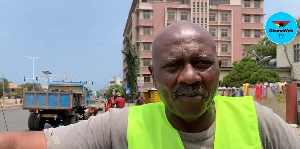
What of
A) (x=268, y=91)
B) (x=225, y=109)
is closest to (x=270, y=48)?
(x=268, y=91)

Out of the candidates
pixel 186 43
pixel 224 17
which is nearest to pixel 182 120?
pixel 186 43

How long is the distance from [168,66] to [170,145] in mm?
304

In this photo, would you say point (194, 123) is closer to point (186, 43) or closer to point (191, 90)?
point (191, 90)

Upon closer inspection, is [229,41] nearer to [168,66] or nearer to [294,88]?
[294,88]

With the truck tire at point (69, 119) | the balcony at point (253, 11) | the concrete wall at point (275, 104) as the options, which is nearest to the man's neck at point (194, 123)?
the truck tire at point (69, 119)

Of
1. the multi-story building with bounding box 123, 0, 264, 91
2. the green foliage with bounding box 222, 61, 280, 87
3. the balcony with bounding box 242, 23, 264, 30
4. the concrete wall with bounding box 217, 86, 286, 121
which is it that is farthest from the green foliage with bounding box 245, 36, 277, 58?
the concrete wall with bounding box 217, 86, 286, 121

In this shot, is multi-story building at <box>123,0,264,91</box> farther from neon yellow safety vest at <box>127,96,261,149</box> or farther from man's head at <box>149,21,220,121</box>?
man's head at <box>149,21,220,121</box>

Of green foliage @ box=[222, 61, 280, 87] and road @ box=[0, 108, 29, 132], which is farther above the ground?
green foliage @ box=[222, 61, 280, 87]

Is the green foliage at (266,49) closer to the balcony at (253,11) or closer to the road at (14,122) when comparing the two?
the balcony at (253,11)

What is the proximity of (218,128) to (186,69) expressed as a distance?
30 centimetres

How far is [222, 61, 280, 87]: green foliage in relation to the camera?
73.2 ft

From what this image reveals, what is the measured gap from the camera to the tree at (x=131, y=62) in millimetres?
38812

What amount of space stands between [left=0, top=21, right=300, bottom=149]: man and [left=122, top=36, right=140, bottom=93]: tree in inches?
1457

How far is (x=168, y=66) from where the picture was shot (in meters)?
1.22
